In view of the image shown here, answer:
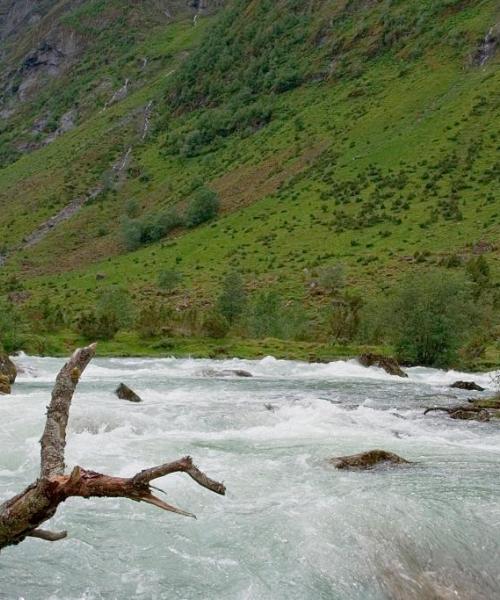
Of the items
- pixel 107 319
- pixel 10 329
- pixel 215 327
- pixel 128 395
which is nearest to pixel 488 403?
pixel 128 395

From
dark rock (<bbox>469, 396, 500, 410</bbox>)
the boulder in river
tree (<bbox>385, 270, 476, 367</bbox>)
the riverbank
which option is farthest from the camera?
the riverbank

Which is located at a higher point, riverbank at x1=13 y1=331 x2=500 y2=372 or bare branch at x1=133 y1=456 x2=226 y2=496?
bare branch at x1=133 y1=456 x2=226 y2=496

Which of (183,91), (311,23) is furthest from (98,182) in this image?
(311,23)

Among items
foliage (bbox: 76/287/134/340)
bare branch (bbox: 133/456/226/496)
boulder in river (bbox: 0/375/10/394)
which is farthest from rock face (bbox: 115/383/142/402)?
foliage (bbox: 76/287/134/340)

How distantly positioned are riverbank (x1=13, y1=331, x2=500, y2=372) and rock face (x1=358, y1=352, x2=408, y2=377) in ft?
12.4

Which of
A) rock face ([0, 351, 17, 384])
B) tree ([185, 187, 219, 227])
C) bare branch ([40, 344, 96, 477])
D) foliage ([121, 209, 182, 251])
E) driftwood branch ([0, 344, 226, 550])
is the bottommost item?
rock face ([0, 351, 17, 384])

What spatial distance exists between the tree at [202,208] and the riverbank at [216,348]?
58.7 metres

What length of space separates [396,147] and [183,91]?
85400mm

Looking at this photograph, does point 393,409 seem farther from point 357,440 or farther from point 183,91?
point 183,91

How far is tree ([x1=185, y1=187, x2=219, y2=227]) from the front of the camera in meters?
113

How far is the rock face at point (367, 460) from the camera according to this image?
15.7 metres

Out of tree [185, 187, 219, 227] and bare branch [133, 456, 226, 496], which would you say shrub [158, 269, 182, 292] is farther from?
bare branch [133, 456, 226, 496]

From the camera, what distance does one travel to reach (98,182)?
149750 mm

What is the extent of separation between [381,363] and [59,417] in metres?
38.7
